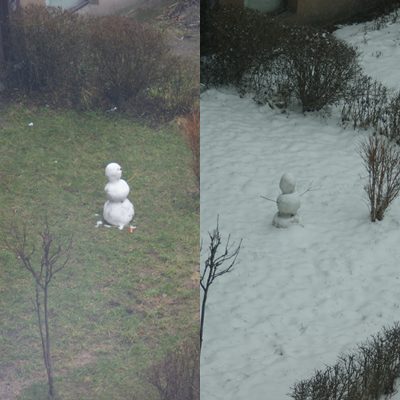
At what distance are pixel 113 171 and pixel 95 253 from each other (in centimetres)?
31

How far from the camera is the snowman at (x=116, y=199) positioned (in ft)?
12.7

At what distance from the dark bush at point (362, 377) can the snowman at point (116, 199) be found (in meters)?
2.87

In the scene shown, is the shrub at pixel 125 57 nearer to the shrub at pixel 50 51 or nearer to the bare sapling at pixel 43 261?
the shrub at pixel 50 51

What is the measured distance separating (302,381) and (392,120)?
433 centimetres

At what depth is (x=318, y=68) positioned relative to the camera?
11031 millimetres

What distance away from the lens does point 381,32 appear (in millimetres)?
13461

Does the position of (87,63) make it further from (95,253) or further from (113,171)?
Answer: (95,253)

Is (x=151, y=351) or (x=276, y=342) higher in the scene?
(x=151, y=351)

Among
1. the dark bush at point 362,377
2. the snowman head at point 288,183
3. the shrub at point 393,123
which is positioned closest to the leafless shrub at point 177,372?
the dark bush at point 362,377

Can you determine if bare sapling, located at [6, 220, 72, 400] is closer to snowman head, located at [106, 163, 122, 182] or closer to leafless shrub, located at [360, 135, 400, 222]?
snowman head, located at [106, 163, 122, 182]

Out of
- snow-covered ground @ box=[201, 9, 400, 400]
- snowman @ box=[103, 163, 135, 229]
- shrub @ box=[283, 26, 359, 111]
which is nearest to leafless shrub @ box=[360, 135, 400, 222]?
snow-covered ground @ box=[201, 9, 400, 400]

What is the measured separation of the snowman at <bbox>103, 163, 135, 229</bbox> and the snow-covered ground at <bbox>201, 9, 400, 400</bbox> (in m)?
3.27

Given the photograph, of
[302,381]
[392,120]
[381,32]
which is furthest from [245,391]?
[381,32]

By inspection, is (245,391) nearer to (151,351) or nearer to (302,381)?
(302,381)
